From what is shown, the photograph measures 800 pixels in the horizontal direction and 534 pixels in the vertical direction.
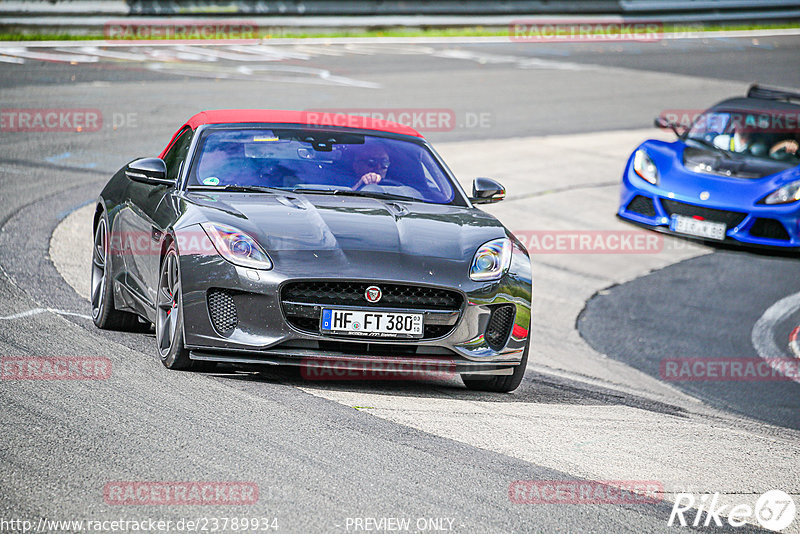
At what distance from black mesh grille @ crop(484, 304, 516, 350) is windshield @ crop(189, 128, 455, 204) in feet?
3.70

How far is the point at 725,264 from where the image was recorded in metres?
12.6

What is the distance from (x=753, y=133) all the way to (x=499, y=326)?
889 centimetres

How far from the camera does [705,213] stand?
1266 centimetres

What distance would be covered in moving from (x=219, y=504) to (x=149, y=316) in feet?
8.54

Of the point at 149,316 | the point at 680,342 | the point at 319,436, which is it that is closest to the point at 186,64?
the point at 680,342

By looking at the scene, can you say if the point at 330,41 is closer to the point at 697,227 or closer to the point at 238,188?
the point at 697,227

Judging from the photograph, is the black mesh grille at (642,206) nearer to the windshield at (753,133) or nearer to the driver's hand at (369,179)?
the windshield at (753,133)

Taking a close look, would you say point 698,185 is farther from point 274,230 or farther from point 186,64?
point 186,64

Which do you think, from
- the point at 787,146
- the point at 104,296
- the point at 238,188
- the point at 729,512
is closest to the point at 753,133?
the point at 787,146

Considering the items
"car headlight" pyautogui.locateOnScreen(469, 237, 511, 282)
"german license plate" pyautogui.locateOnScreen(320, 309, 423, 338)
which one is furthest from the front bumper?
"german license plate" pyautogui.locateOnScreen(320, 309, 423, 338)

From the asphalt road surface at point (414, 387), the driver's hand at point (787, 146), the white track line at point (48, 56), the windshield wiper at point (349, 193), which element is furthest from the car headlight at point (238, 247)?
the white track line at point (48, 56)

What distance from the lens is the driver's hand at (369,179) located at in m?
7.02

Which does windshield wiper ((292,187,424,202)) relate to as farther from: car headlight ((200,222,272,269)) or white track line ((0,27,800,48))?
white track line ((0,27,800,48))

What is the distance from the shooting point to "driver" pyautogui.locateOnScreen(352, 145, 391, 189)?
7070 millimetres
